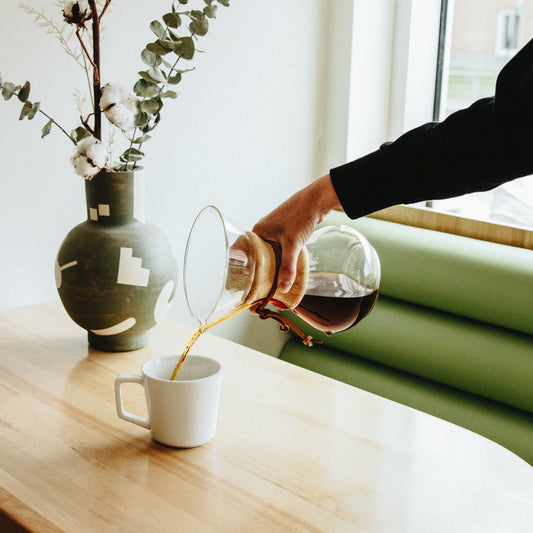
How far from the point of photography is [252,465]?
91 centimetres

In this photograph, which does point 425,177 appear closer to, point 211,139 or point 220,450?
point 220,450

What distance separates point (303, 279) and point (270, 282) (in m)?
0.06

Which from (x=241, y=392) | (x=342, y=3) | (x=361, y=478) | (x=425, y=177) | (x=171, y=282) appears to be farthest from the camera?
(x=342, y=3)

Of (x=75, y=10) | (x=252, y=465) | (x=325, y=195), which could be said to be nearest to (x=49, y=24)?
(x=75, y=10)

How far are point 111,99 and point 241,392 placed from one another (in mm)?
504

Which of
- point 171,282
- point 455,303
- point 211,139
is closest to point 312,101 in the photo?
point 211,139

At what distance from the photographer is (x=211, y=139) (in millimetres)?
1844

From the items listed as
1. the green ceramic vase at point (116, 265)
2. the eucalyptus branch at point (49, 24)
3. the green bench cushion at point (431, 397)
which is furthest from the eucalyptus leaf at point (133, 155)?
the green bench cushion at point (431, 397)

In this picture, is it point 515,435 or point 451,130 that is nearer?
point 451,130

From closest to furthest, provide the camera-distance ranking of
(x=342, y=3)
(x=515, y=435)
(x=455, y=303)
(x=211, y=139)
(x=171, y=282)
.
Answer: (x=171, y=282)
(x=515, y=435)
(x=455, y=303)
(x=211, y=139)
(x=342, y=3)

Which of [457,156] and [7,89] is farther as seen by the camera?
[7,89]

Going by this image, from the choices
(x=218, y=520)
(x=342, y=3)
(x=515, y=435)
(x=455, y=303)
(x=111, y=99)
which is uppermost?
(x=342, y=3)

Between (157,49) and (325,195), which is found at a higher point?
(157,49)

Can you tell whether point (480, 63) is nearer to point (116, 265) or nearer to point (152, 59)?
point (152, 59)
